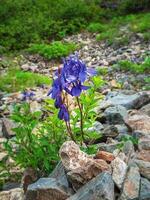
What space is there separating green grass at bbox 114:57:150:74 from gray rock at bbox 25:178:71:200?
7063 mm

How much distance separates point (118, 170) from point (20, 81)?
7.20 metres

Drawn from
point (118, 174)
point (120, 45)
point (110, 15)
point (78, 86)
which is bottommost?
point (118, 174)

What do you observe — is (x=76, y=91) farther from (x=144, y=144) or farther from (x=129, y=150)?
(x=144, y=144)

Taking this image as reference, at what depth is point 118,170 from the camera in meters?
4.01

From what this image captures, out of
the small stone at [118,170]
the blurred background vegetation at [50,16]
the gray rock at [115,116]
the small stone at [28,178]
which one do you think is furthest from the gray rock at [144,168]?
the blurred background vegetation at [50,16]

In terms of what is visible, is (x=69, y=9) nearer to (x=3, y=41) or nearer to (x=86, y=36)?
(x=86, y=36)

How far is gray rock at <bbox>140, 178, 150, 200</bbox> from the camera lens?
3.84 metres

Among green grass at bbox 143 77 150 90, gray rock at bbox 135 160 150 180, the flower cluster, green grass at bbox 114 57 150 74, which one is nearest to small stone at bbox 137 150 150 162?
gray rock at bbox 135 160 150 180

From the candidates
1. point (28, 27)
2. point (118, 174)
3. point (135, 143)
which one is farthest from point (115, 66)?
point (118, 174)

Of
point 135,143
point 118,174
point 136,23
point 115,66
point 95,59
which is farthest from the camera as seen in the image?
point 136,23

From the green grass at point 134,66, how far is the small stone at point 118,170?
6.97 metres

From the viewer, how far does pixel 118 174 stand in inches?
156

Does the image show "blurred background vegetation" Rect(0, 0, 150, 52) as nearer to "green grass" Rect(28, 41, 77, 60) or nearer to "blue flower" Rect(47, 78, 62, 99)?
"green grass" Rect(28, 41, 77, 60)

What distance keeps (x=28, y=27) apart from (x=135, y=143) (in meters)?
11.4
